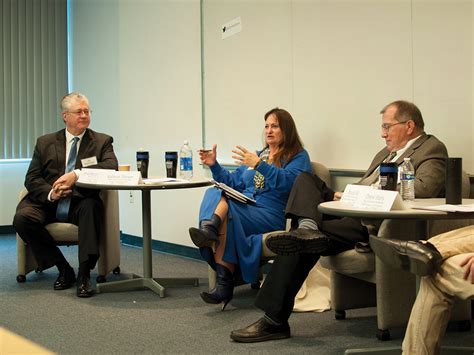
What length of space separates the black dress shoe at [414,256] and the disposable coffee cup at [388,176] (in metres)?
0.56

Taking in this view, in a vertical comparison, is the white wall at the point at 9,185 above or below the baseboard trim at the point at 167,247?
above

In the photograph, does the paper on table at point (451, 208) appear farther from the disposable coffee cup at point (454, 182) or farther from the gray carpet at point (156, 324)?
the gray carpet at point (156, 324)

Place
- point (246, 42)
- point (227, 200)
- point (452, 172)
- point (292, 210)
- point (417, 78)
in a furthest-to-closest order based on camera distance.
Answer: point (246, 42)
point (227, 200)
point (417, 78)
point (292, 210)
point (452, 172)

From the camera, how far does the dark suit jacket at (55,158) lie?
4.99 metres

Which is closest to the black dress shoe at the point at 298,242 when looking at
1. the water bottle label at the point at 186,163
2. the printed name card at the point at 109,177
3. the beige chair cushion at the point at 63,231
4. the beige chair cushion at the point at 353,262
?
the beige chair cushion at the point at 353,262

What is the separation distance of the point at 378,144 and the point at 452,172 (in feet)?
4.03

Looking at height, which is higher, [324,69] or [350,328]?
[324,69]

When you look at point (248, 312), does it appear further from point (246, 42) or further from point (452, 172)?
point (246, 42)

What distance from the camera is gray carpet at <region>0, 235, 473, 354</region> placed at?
341 centimetres

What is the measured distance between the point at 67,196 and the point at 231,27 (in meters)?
1.78

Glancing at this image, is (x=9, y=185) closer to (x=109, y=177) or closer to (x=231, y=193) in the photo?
(x=109, y=177)

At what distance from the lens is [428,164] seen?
3.48 metres

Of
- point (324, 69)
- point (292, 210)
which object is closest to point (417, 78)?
point (324, 69)

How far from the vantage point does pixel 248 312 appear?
13.5 ft
